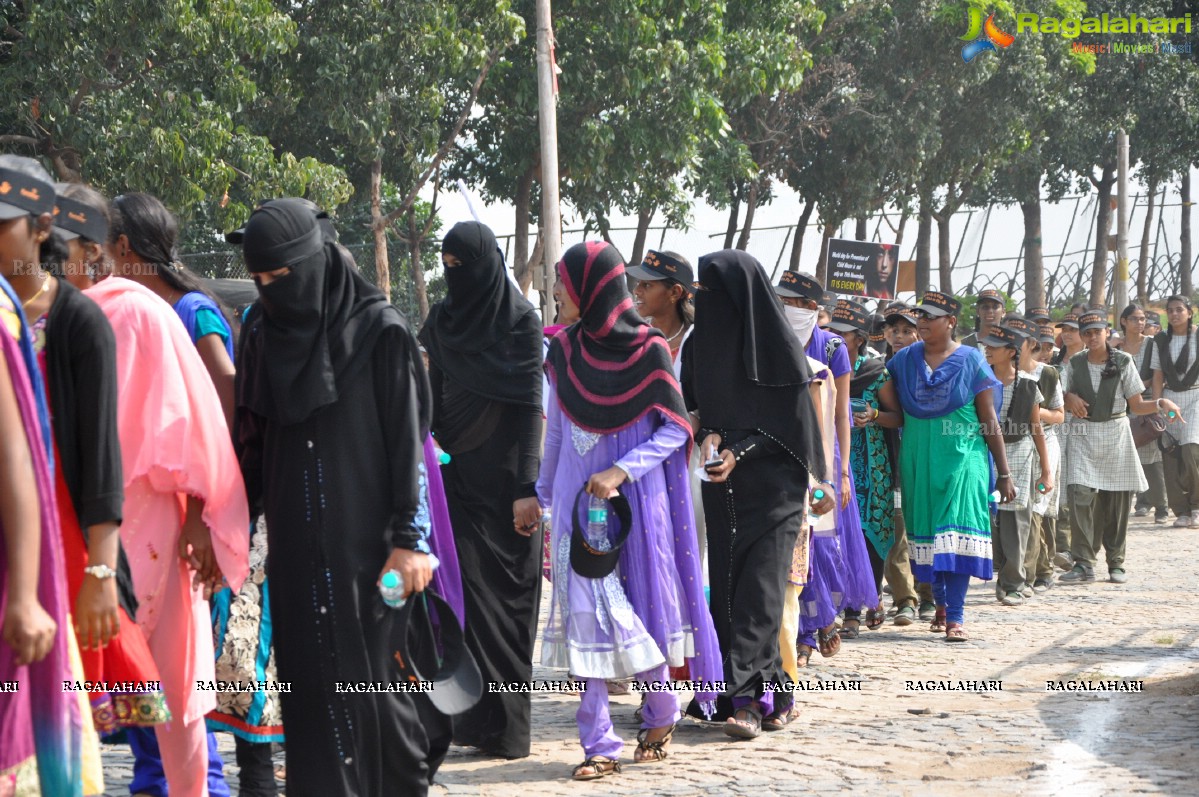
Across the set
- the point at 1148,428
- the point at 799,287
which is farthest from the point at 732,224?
the point at 799,287

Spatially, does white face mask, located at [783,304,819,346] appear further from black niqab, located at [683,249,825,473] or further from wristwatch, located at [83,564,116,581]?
wristwatch, located at [83,564,116,581]

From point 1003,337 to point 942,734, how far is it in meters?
4.41

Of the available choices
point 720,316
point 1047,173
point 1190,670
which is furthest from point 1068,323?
point 1047,173

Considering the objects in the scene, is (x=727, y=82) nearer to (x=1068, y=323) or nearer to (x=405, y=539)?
(x=1068, y=323)

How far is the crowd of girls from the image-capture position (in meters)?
3.37

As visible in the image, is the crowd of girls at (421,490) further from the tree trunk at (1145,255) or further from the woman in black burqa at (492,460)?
the tree trunk at (1145,255)

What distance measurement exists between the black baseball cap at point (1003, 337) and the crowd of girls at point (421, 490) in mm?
756

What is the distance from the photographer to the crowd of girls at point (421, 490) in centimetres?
337

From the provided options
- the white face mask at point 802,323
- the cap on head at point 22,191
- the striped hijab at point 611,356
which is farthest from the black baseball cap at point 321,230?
the white face mask at point 802,323

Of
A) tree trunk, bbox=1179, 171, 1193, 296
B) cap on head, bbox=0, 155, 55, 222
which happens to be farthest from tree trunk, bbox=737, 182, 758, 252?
cap on head, bbox=0, 155, 55, 222

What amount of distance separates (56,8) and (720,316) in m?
8.80

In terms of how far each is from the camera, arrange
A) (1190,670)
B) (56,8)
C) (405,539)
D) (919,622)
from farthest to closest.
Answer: (56,8)
(919,622)
(1190,670)
(405,539)

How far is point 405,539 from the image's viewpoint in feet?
12.9

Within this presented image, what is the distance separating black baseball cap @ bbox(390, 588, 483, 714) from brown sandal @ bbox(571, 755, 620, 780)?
119 cm
